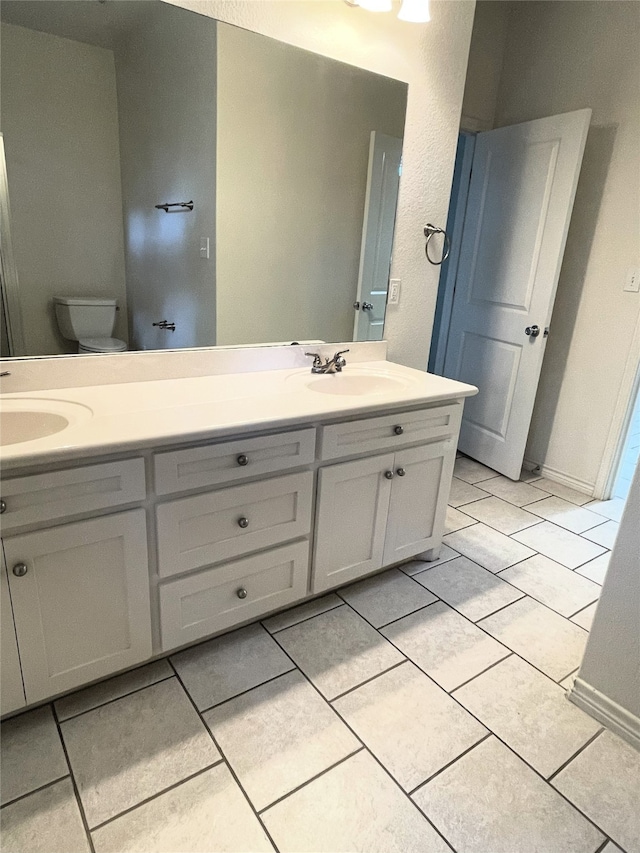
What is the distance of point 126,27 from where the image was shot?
155 cm

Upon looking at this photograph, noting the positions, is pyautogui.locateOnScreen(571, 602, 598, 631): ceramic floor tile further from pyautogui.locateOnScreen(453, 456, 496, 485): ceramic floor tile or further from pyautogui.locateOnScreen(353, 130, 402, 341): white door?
pyautogui.locateOnScreen(353, 130, 402, 341): white door

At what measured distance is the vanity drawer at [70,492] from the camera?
1.18m

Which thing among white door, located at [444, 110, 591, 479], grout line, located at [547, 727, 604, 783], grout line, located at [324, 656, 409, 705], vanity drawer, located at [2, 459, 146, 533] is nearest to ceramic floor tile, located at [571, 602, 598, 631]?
grout line, located at [547, 727, 604, 783]

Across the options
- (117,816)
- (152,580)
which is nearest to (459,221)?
(152,580)

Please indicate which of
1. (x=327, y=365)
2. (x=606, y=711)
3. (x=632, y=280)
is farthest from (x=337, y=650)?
(x=632, y=280)

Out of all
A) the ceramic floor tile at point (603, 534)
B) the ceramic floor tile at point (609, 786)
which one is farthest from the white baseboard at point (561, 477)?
the ceramic floor tile at point (609, 786)

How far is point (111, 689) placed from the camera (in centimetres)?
155

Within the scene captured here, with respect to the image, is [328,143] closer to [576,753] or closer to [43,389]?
[43,389]

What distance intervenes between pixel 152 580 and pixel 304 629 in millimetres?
620

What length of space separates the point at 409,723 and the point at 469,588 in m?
0.75

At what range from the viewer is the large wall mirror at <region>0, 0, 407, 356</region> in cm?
151

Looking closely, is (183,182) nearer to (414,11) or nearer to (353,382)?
(353,382)

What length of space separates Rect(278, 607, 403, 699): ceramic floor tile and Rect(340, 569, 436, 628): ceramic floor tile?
6 cm

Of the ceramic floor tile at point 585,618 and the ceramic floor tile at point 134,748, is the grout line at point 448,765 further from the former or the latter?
the ceramic floor tile at point 585,618
